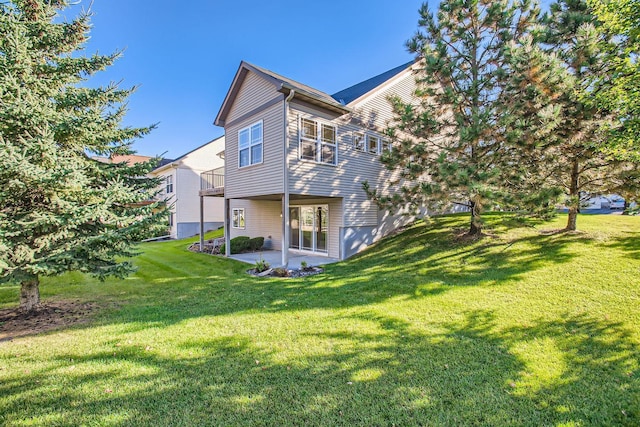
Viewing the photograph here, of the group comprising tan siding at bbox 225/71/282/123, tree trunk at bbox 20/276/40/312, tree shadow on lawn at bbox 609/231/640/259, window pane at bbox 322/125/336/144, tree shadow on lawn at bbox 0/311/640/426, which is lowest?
tree shadow on lawn at bbox 0/311/640/426

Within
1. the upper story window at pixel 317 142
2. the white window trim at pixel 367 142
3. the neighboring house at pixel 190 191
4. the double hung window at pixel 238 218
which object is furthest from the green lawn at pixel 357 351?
the neighboring house at pixel 190 191

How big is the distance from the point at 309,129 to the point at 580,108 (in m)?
7.95

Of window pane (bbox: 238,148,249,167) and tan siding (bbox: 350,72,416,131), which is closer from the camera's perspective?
window pane (bbox: 238,148,249,167)

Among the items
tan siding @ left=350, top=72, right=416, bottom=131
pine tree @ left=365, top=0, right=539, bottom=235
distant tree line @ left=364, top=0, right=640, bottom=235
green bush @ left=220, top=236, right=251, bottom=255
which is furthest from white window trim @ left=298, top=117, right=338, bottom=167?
green bush @ left=220, top=236, right=251, bottom=255

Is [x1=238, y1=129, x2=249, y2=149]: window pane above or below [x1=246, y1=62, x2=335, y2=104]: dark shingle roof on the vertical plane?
below

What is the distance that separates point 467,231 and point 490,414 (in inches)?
365

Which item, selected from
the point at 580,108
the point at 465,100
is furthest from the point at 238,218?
the point at 580,108

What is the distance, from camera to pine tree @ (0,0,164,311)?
4.90 metres

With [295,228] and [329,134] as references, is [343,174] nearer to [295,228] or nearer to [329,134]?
[329,134]

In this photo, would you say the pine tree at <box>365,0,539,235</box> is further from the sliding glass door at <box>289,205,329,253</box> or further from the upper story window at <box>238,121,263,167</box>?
the upper story window at <box>238,121,263,167</box>

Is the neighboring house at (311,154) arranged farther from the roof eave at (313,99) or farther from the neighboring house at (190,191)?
the neighboring house at (190,191)

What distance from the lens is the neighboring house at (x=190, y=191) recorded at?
75.9 ft

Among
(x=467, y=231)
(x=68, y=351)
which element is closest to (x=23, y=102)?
(x=68, y=351)

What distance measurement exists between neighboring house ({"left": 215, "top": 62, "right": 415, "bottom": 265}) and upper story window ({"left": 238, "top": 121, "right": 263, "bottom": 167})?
→ 0.04 m
